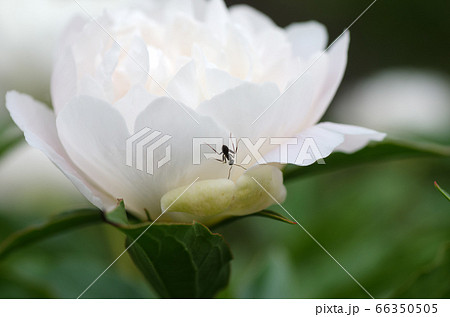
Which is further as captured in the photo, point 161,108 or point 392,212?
point 392,212

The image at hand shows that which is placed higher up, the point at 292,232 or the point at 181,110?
the point at 181,110

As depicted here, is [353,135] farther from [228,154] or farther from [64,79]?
A: [64,79]

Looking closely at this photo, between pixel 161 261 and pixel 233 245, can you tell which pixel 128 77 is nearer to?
pixel 161 261

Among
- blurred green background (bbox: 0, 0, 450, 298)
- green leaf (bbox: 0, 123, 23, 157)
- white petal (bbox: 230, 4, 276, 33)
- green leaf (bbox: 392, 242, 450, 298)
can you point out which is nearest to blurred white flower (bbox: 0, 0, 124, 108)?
blurred green background (bbox: 0, 0, 450, 298)

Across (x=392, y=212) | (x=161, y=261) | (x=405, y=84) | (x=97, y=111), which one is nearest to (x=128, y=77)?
(x=97, y=111)

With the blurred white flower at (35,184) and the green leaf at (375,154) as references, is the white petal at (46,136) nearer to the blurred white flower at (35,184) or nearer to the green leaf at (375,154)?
the green leaf at (375,154)

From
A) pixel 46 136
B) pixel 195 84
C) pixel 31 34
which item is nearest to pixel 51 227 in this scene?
pixel 46 136

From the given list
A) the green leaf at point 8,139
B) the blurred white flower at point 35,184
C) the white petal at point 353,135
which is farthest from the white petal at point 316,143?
the blurred white flower at point 35,184
